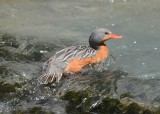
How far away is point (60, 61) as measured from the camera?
9.12 meters

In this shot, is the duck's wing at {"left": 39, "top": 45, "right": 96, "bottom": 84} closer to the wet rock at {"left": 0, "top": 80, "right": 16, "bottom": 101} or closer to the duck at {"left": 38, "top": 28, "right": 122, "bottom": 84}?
the duck at {"left": 38, "top": 28, "right": 122, "bottom": 84}

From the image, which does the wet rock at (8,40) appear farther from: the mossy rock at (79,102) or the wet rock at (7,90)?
the mossy rock at (79,102)

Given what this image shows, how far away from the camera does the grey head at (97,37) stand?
985 centimetres

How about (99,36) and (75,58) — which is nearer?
(75,58)

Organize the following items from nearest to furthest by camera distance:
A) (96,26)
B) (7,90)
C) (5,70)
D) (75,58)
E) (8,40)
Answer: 1. (7,90)
2. (5,70)
3. (75,58)
4. (8,40)
5. (96,26)

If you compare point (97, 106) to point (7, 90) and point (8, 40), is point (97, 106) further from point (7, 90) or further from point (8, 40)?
point (8, 40)

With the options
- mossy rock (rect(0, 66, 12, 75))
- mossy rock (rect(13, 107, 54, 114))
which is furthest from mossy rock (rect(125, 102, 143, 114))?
mossy rock (rect(0, 66, 12, 75))

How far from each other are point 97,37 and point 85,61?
704 millimetres

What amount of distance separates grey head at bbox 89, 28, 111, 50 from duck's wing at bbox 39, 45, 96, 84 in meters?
0.13

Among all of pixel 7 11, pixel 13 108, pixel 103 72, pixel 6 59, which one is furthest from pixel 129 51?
pixel 7 11

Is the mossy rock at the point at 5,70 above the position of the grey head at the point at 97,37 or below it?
below

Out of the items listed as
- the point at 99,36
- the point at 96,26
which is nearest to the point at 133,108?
the point at 99,36

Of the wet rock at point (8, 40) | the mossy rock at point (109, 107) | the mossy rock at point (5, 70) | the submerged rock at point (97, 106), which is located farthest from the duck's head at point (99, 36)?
the mossy rock at point (109, 107)

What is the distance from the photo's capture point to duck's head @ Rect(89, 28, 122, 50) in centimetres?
985
